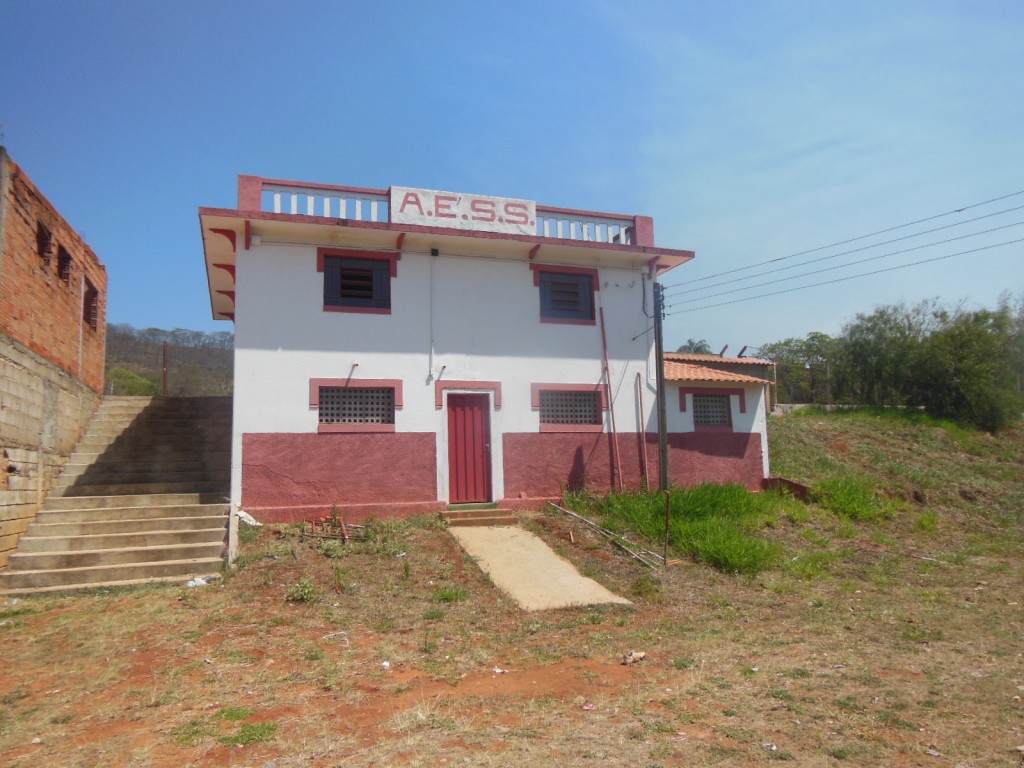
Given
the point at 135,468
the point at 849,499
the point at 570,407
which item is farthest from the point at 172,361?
the point at 849,499

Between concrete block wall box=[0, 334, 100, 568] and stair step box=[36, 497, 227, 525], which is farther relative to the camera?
stair step box=[36, 497, 227, 525]

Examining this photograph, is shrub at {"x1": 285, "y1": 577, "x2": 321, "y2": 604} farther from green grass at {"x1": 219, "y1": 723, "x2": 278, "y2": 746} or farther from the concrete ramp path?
green grass at {"x1": 219, "y1": 723, "x2": 278, "y2": 746}

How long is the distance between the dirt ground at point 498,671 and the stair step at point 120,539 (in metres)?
0.79

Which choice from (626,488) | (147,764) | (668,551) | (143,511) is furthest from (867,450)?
(147,764)

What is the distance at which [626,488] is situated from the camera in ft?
44.1

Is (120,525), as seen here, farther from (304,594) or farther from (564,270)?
(564,270)

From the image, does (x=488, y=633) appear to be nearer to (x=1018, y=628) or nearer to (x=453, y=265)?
(x=1018, y=628)

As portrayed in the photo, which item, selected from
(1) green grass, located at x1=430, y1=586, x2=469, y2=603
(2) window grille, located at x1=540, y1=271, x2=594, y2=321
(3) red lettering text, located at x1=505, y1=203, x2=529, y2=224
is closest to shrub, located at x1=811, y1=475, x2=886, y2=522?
(2) window grille, located at x1=540, y1=271, x2=594, y2=321

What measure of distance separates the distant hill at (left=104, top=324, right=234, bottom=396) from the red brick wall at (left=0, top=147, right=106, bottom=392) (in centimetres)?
1356

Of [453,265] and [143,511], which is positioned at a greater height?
[453,265]

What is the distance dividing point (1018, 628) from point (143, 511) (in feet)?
36.5

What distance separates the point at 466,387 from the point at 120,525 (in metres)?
5.91

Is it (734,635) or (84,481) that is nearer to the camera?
(734,635)

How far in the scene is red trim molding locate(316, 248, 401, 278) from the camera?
11969 millimetres
